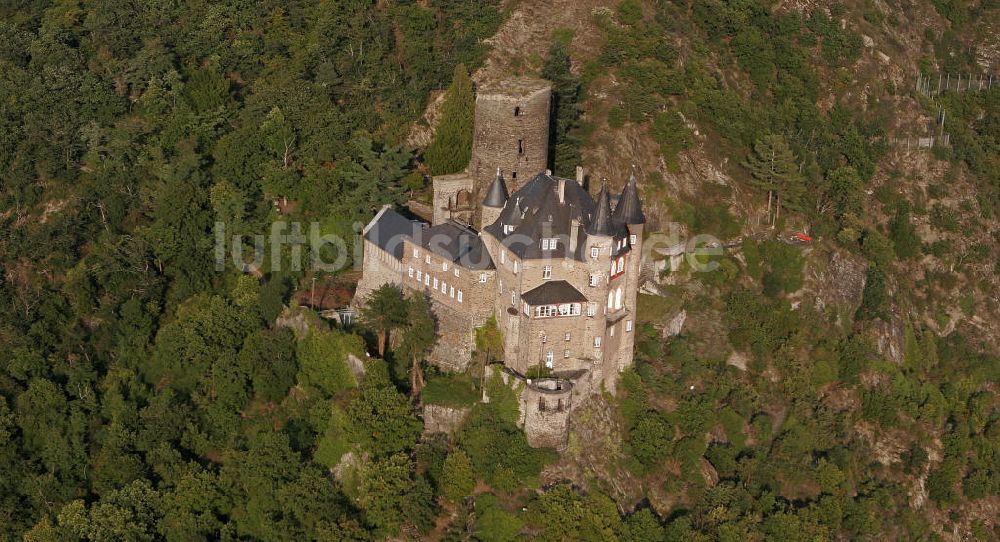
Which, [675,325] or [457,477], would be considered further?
[675,325]

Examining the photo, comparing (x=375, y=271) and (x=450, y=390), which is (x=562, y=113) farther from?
(x=450, y=390)

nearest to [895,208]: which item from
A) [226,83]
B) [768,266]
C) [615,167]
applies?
[768,266]

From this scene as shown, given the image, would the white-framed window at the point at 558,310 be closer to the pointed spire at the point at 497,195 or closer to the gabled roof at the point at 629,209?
the gabled roof at the point at 629,209

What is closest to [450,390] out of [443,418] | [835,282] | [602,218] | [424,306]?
[443,418]

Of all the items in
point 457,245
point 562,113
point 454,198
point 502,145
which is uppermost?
point 502,145


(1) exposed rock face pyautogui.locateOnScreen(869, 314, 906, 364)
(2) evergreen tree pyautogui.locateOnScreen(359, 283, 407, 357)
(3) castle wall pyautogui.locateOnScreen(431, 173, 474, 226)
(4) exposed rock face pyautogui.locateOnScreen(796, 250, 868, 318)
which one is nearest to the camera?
(2) evergreen tree pyautogui.locateOnScreen(359, 283, 407, 357)

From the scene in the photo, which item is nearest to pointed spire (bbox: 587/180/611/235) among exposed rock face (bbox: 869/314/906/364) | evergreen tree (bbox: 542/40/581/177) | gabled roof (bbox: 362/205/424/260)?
gabled roof (bbox: 362/205/424/260)

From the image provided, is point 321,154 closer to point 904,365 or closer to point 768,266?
point 768,266

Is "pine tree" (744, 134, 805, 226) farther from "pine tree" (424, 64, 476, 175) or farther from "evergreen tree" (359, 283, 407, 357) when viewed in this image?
"evergreen tree" (359, 283, 407, 357)
